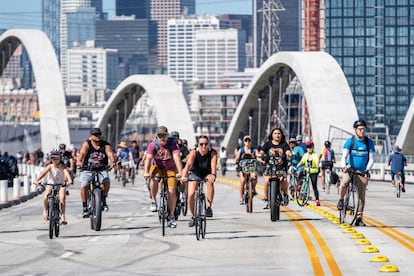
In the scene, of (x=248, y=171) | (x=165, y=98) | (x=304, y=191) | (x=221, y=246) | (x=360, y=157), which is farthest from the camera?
(x=165, y=98)

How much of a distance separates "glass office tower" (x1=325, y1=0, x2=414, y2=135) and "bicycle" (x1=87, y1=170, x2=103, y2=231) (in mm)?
162575

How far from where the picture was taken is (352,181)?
77.9 ft

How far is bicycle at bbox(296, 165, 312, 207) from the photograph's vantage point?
3156 cm

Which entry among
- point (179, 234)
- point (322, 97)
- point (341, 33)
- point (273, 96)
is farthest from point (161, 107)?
point (341, 33)

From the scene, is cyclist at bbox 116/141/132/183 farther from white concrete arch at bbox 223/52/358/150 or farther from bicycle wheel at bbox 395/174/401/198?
white concrete arch at bbox 223/52/358/150

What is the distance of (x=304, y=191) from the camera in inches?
1243

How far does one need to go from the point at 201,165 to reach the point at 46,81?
75.2m

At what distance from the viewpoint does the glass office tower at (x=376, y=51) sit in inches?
7382

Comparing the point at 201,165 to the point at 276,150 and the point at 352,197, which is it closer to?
the point at 352,197

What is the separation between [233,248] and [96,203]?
14.1 feet

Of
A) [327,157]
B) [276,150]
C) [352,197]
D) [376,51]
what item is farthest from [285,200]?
[376,51]

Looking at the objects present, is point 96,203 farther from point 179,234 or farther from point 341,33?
point 341,33

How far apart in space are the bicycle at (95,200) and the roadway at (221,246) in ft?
0.75

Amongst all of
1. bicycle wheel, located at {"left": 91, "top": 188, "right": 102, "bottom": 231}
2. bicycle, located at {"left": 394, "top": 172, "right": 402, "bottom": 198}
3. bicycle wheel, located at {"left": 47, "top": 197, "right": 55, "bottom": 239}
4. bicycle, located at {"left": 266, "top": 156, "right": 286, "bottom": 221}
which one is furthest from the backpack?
bicycle wheel, located at {"left": 47, "top": 197, "right": 55, "bottom": 239}
